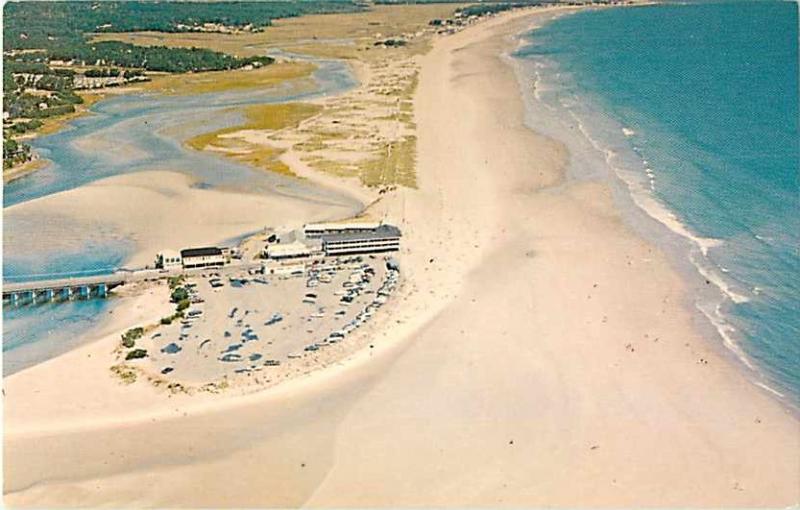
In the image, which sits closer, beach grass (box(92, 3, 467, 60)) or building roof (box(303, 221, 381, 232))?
building roof (box(303, 221, 381, 232))

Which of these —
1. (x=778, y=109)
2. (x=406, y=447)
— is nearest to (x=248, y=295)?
(x=406, y=447)

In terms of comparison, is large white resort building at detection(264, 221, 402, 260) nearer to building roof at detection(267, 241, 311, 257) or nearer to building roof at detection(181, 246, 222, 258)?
building roof at detection(267, 241, 311, 257)

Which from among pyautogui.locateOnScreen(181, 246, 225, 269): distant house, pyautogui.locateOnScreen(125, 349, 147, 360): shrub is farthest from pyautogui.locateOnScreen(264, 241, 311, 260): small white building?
pyautogui.locateOnScreen(125, 349, 147, 360): shrub

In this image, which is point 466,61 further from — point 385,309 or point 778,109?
point 385,309

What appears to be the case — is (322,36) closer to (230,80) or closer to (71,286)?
(230,80)

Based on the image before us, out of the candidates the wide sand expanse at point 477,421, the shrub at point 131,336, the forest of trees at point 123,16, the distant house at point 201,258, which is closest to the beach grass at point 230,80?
the forest of trees at point 123,16

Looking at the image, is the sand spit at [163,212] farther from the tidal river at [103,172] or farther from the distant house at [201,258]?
the distant house at [201,258]
